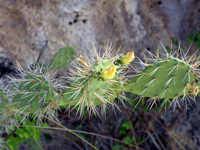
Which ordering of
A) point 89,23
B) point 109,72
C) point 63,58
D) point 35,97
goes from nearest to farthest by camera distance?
point 109,72
point 35,97
point 63,58
point 89,23

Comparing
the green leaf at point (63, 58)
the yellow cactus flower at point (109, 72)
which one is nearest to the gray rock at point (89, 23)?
the green leaf at point (63, 58)

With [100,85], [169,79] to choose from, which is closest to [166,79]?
[169,79]

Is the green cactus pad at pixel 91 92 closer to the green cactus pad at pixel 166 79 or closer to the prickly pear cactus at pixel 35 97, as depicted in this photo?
the prickly pear cactus at pixel 35 97

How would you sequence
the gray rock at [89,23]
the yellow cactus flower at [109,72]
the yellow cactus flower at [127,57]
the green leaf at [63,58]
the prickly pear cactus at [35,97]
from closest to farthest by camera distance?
the yellow cactus flower at [109,72], the yellow cactus flower at [127,57], the prickly pear cactus at [35,97], the green leaf at [63,58], the gray rock at [89,23]

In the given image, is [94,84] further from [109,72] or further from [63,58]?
[63,58]

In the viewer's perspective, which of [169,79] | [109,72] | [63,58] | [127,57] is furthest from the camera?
[63,58]

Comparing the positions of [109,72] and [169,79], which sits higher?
[109,72]

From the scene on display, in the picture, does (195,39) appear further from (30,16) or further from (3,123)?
(3,123)

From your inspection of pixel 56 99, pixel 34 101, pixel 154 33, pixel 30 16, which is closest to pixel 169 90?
pixel 56 99
